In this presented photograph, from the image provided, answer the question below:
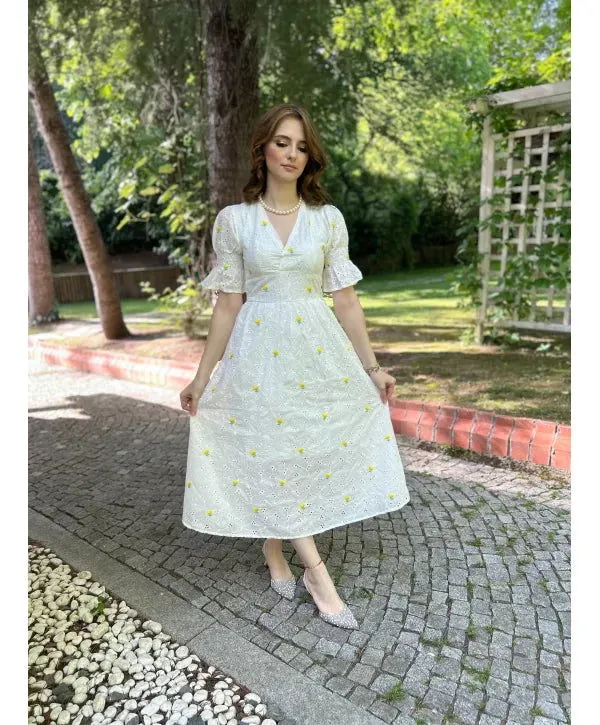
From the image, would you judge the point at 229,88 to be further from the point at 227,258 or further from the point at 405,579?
the point at 405,579

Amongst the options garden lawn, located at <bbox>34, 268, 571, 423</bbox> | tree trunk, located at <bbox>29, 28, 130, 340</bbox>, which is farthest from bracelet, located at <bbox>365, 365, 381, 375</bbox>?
tree trunk, located at <bbox>29, 28, 130, 340</bbox>

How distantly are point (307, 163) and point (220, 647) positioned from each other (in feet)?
5.73

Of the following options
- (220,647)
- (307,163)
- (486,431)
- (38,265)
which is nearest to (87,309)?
(38,265)

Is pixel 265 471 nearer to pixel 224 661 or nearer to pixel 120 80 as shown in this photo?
pixel 224 661

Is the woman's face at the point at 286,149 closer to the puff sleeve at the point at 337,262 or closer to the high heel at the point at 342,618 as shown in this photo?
the puff sleeve at the point at 337,262

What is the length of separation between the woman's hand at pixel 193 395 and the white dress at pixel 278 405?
0.07 feet

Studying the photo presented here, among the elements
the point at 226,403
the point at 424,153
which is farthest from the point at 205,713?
the point at 424,153

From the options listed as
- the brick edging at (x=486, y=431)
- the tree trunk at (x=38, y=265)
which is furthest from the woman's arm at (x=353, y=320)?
the tree trunk at (x=38, y=265)

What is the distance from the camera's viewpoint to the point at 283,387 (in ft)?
6.98

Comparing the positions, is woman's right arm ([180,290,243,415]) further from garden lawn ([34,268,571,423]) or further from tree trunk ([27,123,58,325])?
tree trunk ([27,123,58,325])

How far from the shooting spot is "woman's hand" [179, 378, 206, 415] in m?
2.20

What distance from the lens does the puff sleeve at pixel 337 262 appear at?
7.42ft

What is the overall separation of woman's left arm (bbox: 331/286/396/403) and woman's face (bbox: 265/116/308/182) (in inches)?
18.8
